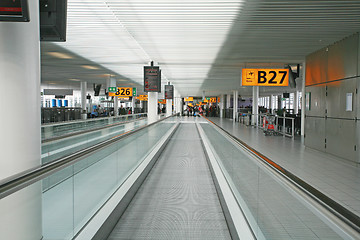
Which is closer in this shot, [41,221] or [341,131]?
[41,221]

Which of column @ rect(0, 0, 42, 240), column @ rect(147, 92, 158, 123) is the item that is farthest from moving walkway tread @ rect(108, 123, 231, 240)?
column @ rect(147, 92, 158, 123)

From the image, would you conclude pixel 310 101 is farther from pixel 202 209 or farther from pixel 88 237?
pixel 88 237

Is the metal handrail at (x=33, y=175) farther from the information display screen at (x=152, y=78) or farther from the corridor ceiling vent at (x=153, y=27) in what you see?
the information display screen at (x=152, y=78)

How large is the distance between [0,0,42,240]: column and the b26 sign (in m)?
11.5

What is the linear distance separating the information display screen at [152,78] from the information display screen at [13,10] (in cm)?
1198

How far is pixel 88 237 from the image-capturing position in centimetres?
303

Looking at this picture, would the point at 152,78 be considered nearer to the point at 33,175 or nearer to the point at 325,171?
the point at 325,171

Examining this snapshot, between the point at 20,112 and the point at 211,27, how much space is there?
6801 mm

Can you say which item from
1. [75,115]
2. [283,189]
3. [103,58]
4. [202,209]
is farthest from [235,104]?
[283,189]

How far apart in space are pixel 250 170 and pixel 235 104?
31417mm

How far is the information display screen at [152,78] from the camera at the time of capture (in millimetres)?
14336

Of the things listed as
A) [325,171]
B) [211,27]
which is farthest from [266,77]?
[325,171]

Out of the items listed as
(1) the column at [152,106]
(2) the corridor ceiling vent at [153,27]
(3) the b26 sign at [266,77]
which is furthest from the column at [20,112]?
(1) the column at [152,106]

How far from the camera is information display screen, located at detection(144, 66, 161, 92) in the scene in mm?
14336
